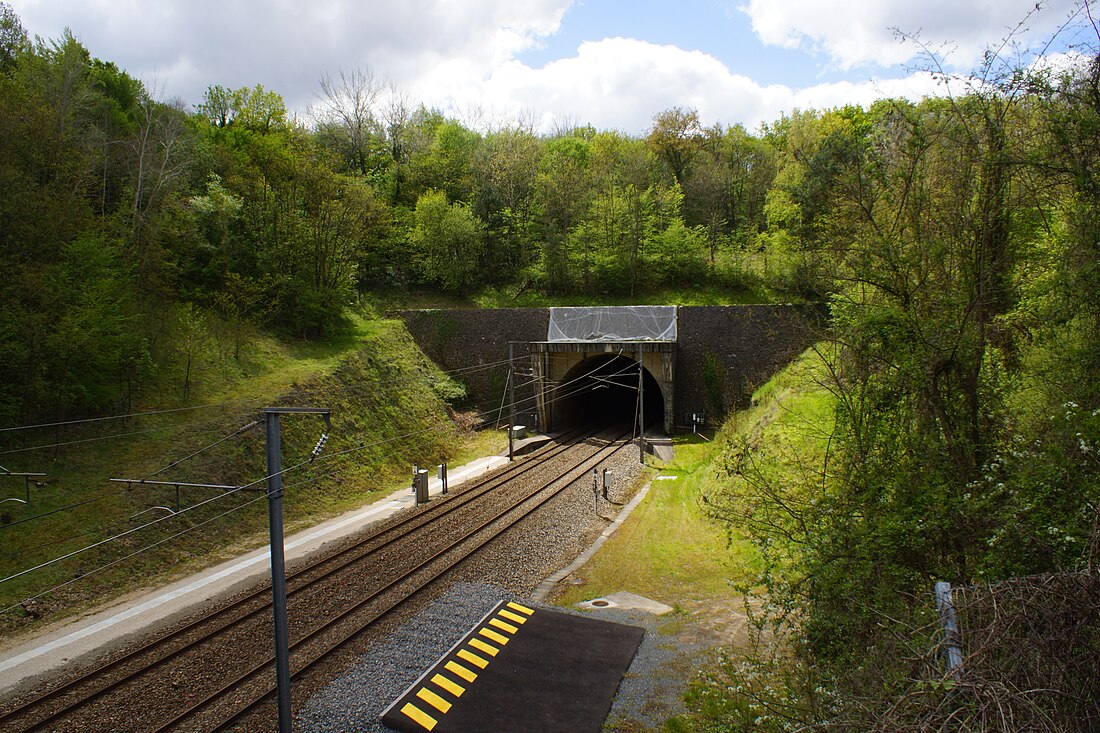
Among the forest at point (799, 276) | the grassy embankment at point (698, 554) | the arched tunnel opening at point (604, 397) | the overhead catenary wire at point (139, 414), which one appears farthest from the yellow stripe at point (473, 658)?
the arched tunnel opening at point (604, 397)

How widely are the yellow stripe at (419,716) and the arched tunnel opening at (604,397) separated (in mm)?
19226

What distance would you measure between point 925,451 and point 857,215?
132 inches

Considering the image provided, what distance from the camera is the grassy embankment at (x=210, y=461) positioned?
11.9 metres

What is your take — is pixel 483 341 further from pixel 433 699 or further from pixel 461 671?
pixel 433 699

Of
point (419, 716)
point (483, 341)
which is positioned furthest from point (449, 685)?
point (483, 341)

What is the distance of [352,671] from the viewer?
852 centimetres

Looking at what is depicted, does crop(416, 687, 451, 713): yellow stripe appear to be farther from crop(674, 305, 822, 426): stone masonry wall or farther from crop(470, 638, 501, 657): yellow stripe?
crop(674, 305, 822, 426): stone masonry wall

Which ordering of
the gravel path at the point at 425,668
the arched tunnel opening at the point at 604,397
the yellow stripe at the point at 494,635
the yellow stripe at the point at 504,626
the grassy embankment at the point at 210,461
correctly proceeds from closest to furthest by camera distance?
the gravel path at the point at 425,668 < the yellow stripe at the point at 494,635 < the yellow stripe at the point at 504,626 < the grassy embankment at the point at 210,461 < the arched tunnel opening at the point at 604,397

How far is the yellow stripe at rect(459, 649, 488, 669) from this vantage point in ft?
27.3

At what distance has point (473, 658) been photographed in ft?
27.9

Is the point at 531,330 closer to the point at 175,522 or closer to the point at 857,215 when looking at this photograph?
the point at 175,522

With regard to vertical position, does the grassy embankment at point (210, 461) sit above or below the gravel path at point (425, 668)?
above

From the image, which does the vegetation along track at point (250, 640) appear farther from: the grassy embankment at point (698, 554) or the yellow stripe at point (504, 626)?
the grassy embankment at point (698, 554)

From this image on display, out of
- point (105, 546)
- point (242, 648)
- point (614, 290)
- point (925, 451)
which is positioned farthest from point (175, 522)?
point (614, 290)
